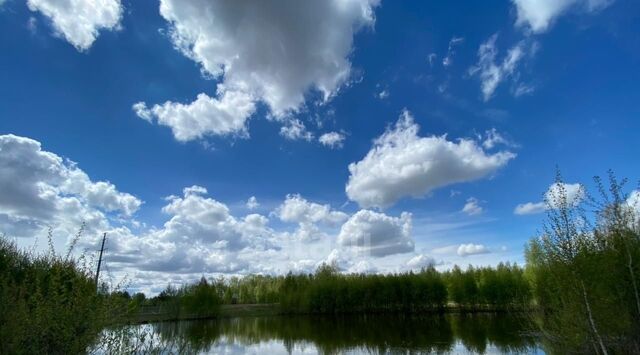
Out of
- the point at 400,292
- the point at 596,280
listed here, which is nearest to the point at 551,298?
the point at 596,280

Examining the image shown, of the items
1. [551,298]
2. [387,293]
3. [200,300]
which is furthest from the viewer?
[387,293]

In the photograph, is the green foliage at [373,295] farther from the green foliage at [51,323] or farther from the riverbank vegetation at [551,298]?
the green foliage at [51,323]

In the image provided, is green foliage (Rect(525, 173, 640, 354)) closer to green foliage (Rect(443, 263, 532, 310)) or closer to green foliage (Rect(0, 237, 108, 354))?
green foliage (Rect(0, 237, 108, 354))

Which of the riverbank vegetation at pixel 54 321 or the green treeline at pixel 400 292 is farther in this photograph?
the green treeline at pixel 400 292

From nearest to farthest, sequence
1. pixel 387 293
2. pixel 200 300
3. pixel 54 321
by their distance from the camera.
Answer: pixel 54 321
pixel 200 300
pixel 387 293

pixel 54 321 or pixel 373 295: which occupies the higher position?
pixel 54 321

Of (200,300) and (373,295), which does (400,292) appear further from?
(200,300)

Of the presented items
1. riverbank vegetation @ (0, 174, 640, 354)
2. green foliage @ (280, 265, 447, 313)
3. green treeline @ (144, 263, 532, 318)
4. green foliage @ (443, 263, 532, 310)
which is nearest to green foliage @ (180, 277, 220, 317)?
green treeline @ (144, 263, 532, 318)


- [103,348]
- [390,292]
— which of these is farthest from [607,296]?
[390,292]

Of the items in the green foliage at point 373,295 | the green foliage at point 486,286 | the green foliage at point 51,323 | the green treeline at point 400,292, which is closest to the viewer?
the green foliage at point 51,323

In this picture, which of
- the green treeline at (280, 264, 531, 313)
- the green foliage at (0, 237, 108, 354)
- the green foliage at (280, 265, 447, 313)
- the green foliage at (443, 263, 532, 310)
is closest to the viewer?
the green foliage at (0, 237, 108, 354)

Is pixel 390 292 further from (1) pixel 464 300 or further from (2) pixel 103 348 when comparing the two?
(2) pixel 103 348

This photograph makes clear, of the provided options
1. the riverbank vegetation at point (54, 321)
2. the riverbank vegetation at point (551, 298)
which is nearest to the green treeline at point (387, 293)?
the riverbank vegetation at point (551, 298)

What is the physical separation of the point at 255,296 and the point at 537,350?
380ft
